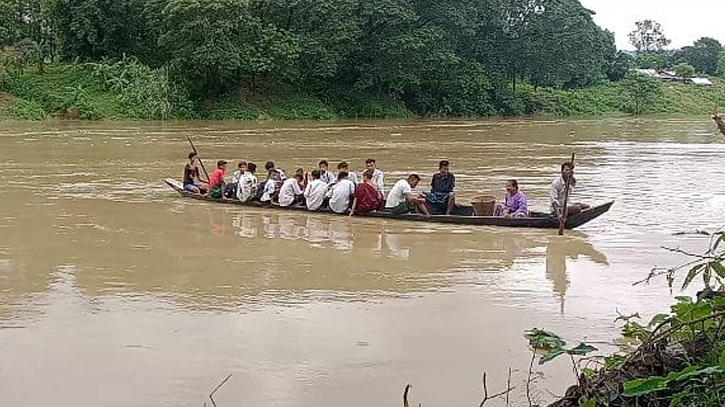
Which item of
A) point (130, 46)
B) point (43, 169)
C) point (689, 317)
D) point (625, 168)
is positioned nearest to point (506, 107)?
point (130, 46)

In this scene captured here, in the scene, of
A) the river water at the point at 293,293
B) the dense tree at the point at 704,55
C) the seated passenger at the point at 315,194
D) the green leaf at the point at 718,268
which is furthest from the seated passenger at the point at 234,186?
the dense tree at the point at 704,55

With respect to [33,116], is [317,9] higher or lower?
higher

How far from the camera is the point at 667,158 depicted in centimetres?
2220

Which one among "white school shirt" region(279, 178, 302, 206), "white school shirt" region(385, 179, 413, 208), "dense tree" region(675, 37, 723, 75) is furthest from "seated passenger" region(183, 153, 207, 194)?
"dense tree" region(675, 37, 723, 75)

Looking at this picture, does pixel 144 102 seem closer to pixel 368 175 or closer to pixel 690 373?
pixel 368 175

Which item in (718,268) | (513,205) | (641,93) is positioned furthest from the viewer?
(641,93)

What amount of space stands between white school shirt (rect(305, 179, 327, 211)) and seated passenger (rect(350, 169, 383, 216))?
526mm

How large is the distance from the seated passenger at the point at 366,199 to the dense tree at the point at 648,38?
273 feet

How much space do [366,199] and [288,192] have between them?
1305 millimetres

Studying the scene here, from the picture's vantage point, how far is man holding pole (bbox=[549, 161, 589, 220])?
10641 mm

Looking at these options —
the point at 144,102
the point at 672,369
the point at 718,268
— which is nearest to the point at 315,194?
the point at 718,268

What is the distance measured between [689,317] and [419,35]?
125 feet

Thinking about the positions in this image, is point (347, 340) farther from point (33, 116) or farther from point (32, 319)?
point (33, 116)

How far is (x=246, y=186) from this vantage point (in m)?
13.0
